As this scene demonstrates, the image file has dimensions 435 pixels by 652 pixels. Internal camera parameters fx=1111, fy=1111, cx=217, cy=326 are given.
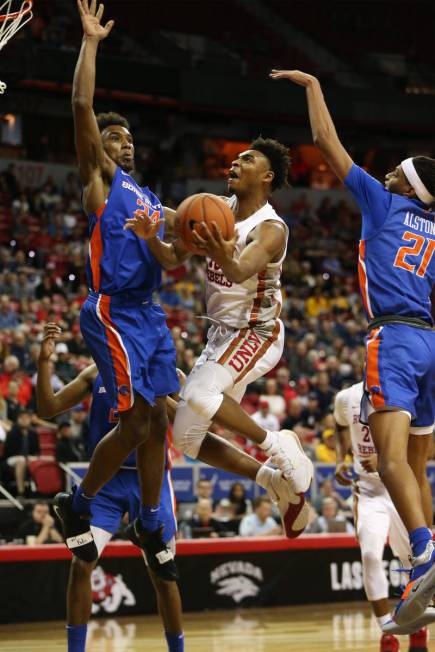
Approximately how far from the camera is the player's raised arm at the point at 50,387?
263 inches

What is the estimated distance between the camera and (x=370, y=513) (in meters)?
8.04

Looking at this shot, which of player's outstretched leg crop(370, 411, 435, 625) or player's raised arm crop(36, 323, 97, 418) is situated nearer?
player's outstretched leg crop(370, 411, 435, 625)

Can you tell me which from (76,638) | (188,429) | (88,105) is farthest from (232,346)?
(76,638)

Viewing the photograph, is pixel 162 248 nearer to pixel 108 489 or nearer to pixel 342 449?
pixel 108 489

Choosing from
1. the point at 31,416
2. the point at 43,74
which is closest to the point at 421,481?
the point at 31,416

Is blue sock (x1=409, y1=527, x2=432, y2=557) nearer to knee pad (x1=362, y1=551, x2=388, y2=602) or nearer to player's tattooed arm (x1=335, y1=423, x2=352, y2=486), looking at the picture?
knee pad (x1=362, y1=551, x2=388, y2=602)

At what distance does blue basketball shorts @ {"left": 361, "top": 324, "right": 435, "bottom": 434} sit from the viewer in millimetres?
5504

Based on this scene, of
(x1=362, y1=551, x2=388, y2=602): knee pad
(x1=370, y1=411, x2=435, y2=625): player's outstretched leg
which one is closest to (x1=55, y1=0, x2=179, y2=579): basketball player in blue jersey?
(x1=370, y1=411, x2=435, y2=625): player's outstretched leg

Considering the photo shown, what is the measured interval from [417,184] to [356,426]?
2.90 metres

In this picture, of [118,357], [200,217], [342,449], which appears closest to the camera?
[200,217]

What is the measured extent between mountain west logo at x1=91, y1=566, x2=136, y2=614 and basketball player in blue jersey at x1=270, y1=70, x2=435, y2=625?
448 centimetres

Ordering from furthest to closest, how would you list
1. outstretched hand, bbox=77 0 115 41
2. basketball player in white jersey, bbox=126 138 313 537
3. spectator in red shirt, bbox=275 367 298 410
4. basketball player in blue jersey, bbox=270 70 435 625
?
spectator in red shirt, bbox=275 367 298 410, basketball player in white jersey, bbox=126 138 313 537, outstretched hand, bbox=77 0 115 41, basketball player in blue jersey, bbox=270 70 435 625

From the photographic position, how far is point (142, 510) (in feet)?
20.2

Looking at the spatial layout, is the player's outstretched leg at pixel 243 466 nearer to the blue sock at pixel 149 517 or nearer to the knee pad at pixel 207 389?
the knee pad at pixel 207 389
